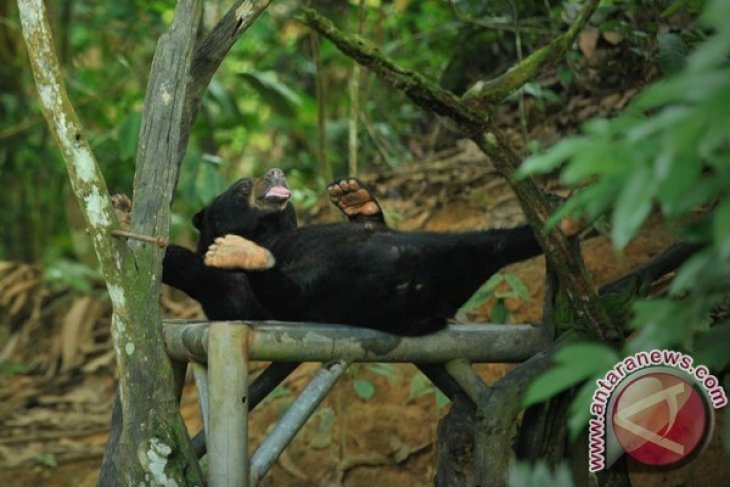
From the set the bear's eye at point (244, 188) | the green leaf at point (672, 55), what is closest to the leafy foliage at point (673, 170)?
the green leaf at point (672, 55)

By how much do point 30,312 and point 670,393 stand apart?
5.24 metres

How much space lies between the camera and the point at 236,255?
3.64 meters

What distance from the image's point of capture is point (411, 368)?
575 cm

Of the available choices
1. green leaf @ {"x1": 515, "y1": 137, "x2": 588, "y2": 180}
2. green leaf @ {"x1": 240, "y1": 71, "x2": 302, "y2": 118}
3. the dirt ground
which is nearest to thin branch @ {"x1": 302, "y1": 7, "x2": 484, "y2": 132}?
the dirt ground

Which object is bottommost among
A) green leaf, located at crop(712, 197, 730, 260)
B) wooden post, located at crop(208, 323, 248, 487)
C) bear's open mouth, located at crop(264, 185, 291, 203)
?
wooden post, located at crop(208, 323, 248, 487)

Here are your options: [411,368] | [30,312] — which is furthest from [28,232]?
[411,368]

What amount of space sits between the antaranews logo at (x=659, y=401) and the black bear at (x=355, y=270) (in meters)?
0.54

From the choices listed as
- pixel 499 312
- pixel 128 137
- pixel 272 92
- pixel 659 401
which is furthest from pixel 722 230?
pixel 272 92

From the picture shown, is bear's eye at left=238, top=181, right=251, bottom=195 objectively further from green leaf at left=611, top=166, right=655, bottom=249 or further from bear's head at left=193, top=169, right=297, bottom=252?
Result: green leaf at left=611, top=166, right=655, bottom=249

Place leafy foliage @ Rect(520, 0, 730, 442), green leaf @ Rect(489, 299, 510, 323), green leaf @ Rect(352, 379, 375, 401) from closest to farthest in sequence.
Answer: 1. leafy foliage @ Rect(520, 0, 730, 442)
2. green leaf @ Rect(489, 299, 510, 323)
3. green leaf @ Rect(352, 379, 375, 401)

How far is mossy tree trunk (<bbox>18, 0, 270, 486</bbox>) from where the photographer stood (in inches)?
130

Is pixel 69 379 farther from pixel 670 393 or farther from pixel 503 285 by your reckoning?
pixel 670 393

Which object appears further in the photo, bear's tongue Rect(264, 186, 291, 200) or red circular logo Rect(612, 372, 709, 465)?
bear's tongue Rect(264, 186, 291, 200)

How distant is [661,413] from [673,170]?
220 cm
